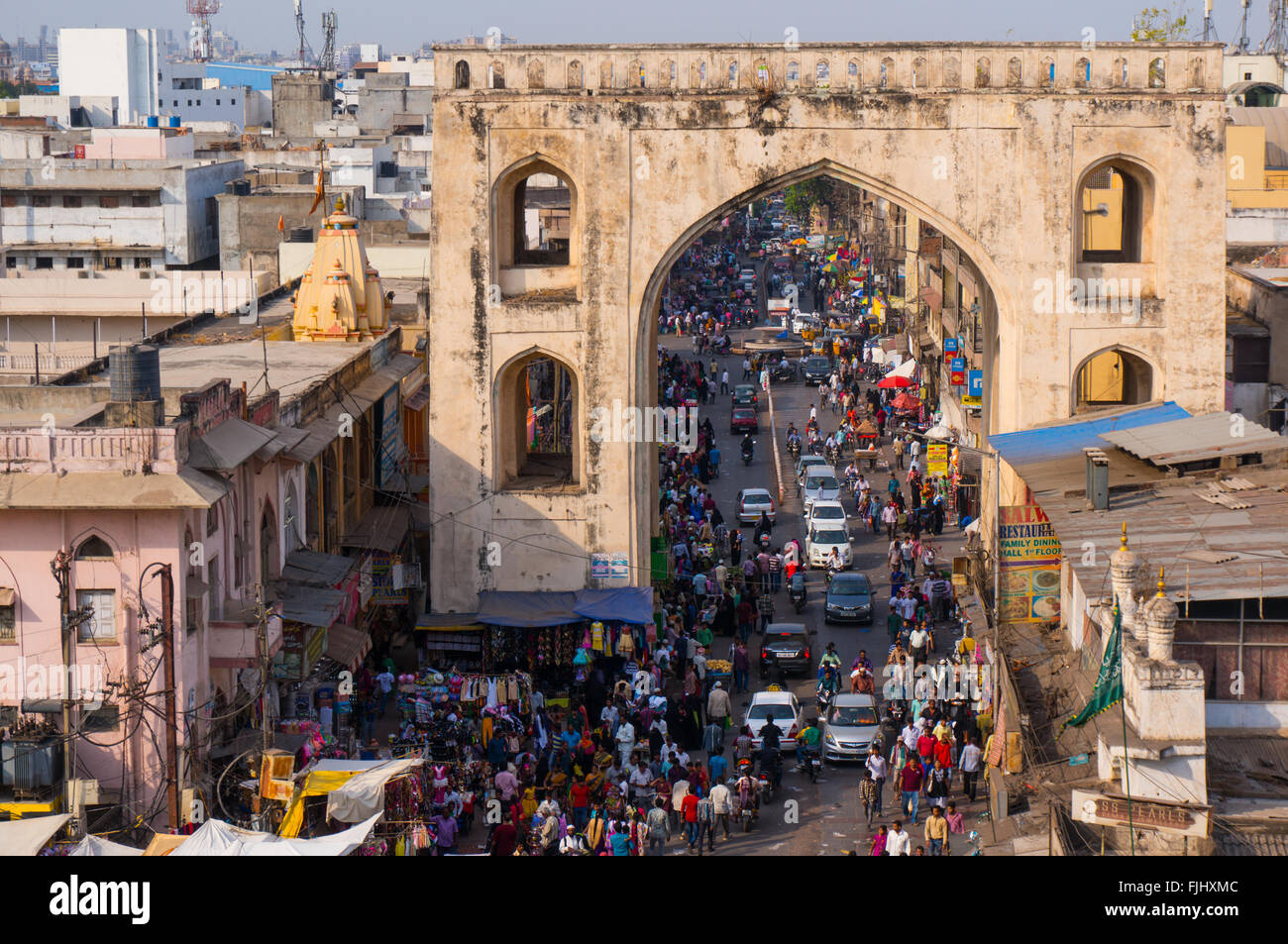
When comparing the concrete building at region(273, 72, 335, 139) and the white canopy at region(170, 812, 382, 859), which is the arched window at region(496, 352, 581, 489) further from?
the concrete building at region(273, 72, 335, 139)

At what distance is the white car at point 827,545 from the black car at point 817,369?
68.9ft

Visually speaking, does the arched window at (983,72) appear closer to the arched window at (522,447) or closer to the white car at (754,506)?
the arched window at (522,447)

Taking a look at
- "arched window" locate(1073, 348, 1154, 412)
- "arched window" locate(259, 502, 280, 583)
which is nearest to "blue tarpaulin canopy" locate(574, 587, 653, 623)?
"arched window" locate(259, 502, 280, 583)

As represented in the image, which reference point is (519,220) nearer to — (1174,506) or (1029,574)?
(1029,574)

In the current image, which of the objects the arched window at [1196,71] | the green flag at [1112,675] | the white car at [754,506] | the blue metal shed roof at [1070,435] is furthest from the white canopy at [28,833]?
the white car at [754,506]

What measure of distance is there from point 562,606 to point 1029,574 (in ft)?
25.9

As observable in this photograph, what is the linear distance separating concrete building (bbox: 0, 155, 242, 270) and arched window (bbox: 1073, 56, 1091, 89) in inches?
1268

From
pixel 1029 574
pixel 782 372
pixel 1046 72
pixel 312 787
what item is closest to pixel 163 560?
pixel 312 787

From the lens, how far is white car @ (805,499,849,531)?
35812 millimetres

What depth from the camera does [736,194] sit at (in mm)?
29719

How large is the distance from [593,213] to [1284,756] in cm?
1562

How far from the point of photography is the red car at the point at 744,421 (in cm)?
4875
